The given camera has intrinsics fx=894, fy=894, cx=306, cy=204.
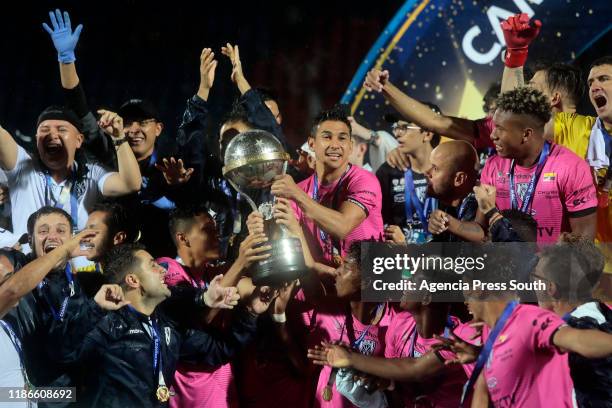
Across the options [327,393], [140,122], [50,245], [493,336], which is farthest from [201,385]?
[493,336]

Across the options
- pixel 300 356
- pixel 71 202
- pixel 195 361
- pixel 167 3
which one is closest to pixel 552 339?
pixel 300 356

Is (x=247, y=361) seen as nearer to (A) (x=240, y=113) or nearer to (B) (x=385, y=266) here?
(B) (x=385, y=266)

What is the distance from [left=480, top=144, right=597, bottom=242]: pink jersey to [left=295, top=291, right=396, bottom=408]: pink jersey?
0.91m

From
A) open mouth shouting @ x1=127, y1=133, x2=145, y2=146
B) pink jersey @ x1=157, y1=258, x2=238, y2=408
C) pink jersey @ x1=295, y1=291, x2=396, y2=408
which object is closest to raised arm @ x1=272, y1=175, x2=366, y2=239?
pink jersey @ x1=295, y1=291, x2=396, y2=408

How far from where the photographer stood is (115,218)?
5027 mm

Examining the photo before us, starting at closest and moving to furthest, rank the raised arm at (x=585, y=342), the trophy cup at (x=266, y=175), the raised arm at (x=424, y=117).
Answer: the raised arm at (x=585, y=342) → the trophy cup at (x=266, y=175) → the raised arm at (x=424, y=117)

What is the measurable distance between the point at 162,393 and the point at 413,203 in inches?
69.7

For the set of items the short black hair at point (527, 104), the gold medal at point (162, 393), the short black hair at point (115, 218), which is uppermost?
the short black hair at point (527, 104)

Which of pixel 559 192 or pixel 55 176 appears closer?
pixel 559 192

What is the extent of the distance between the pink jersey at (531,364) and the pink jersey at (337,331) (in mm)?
960

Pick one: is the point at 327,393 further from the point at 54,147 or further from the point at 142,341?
the point at 54,147

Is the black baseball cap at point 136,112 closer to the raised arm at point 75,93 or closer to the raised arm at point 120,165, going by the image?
the raised arm at point 75,93

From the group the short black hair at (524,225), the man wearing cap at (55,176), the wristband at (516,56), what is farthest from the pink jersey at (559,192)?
the man wearing cap at (55,176)

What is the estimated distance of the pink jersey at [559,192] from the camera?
14.8 ft
